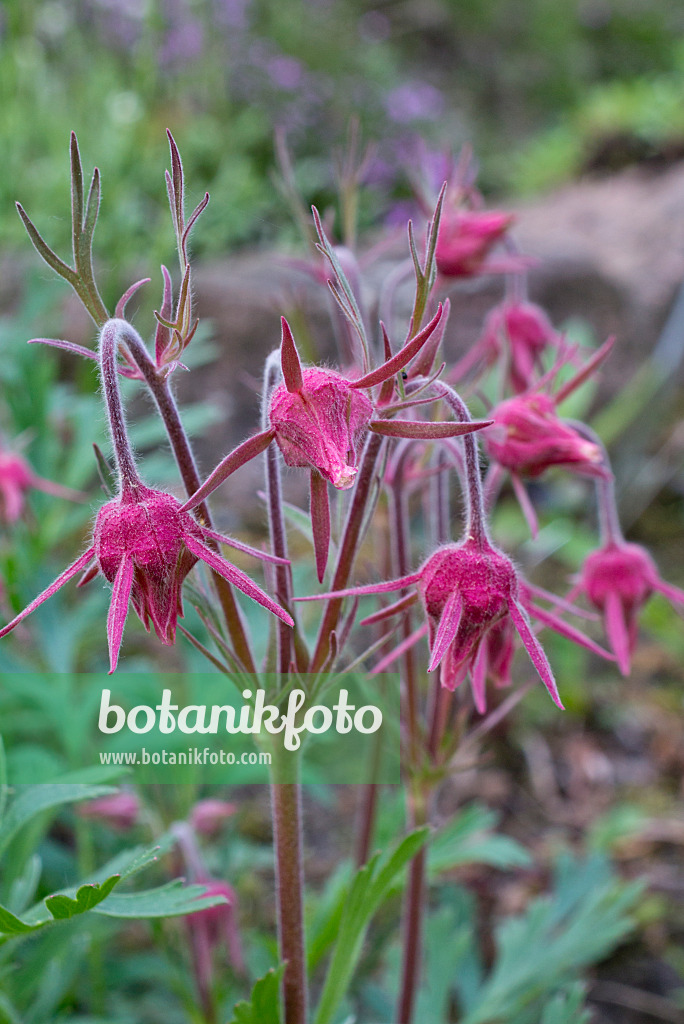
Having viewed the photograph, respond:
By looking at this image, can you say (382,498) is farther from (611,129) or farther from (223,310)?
(611,129)

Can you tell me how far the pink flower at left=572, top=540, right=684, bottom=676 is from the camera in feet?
3.76

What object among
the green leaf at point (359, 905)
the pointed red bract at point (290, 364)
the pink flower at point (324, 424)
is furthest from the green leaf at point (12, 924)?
the pointed red bract at point (290, 364)

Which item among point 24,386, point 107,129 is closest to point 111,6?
point 107,129

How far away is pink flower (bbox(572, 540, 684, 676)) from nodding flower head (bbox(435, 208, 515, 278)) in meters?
0.48

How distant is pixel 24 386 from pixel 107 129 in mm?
2759

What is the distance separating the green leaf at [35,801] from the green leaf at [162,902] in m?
0.11

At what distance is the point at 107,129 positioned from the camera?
418 centimetres

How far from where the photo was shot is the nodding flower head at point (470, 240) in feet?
4.25

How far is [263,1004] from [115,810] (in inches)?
29.0

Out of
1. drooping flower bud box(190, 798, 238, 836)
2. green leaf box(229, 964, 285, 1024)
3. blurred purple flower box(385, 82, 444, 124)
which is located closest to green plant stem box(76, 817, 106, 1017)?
drooping flower bud box(190, 798, 238, 836)

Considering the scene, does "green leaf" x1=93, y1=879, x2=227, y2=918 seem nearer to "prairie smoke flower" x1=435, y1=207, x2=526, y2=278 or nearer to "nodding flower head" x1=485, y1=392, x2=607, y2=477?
"nodding flower head" x1=485, y1=392, x2=607, y2=477

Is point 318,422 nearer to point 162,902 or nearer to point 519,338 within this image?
point 162,902

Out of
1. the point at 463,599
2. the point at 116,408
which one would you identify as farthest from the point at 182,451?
the point at 463,599

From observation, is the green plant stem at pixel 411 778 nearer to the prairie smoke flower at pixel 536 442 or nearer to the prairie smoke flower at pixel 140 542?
the prairie smoke flower at pixel 536 442
